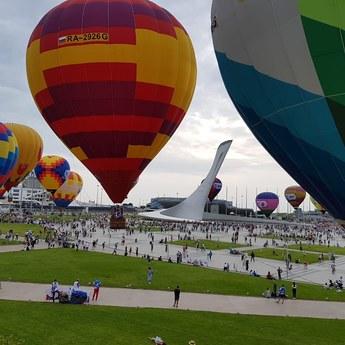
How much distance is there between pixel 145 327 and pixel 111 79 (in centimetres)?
1482

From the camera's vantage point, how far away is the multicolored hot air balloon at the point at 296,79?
10.7 m

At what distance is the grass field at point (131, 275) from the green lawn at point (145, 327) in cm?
509

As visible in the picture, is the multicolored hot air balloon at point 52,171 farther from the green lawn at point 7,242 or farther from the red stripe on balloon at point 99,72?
the red stripe on balloon at point 99,72

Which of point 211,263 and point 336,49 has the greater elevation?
point 336,49

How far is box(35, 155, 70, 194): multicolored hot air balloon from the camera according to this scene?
73037mm

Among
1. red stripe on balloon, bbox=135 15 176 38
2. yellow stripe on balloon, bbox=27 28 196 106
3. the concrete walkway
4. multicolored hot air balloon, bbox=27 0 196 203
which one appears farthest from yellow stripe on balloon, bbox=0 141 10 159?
the concrete walkway

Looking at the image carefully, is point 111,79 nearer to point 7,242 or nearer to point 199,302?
point 199,302

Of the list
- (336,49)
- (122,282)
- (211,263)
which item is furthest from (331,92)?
(211,263)

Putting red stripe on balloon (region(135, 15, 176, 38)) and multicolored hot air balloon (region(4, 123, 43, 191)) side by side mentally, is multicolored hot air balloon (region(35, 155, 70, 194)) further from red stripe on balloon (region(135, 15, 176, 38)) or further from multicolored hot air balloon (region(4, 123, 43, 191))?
red stripe on balloon (region(135, 15, 176, 38))

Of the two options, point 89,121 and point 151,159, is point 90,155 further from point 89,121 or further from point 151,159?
point 151,159

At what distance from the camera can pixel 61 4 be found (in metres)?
28.7

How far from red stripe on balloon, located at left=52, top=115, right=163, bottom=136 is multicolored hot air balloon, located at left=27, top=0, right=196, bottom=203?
0.06 metres

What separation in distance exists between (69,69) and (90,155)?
5117mm

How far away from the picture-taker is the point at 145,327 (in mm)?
16438
